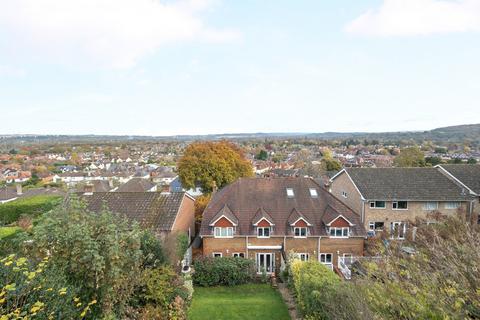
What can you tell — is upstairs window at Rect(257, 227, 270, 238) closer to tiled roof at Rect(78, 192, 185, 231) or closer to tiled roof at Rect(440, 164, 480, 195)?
tiled roof at Rect(78, 192, 185, 231)

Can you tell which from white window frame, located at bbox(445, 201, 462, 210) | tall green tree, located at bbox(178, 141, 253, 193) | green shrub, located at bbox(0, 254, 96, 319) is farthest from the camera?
tall green tree, located at bbox(178, 141, 253, 193)

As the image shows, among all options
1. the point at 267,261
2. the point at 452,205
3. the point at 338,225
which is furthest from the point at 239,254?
the point at 452,205

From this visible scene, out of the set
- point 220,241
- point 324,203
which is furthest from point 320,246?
point 220,241

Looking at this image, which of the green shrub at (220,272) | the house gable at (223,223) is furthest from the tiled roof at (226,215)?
the green shrub at (220,272)

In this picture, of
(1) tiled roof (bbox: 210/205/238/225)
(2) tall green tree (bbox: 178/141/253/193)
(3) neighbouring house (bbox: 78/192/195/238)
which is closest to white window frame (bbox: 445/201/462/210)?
(1) tiled roof (bbox: 210/205/238/225)

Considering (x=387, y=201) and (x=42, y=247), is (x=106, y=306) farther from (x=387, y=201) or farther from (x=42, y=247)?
(x=387, y=201)

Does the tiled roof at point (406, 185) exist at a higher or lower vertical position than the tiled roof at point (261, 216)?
higher

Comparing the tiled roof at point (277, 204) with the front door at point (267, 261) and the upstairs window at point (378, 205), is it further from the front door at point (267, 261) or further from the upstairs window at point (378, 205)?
the upstairs window at point (378, 205)
